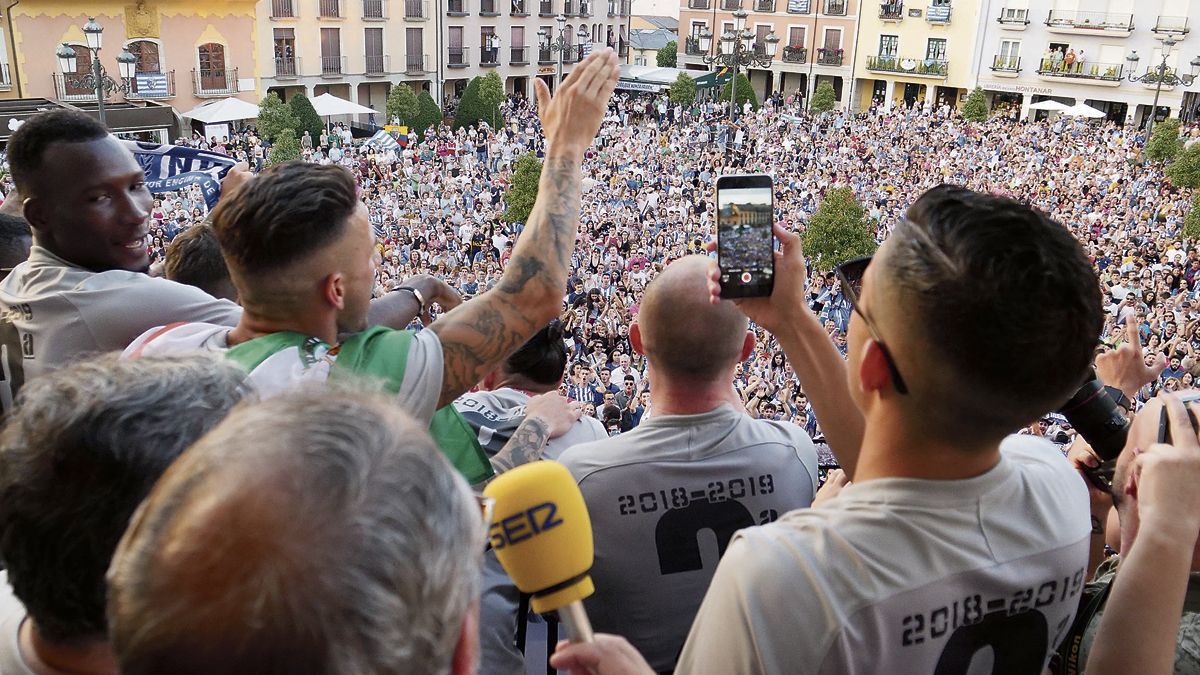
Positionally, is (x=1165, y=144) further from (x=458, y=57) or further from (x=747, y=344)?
(x=458, y=57)

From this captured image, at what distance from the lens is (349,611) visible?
0.69 m

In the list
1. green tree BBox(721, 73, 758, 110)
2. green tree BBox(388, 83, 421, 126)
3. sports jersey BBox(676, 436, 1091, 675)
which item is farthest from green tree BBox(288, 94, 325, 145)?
sports jersey BBox(676, 436, 1091, 675)

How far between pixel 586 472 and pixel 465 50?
101 feet

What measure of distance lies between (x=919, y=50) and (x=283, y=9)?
20294 mm

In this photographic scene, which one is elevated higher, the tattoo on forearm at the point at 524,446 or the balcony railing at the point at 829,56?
the balcony railing at the point at 829,56

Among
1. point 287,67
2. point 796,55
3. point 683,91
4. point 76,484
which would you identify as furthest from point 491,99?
point 76,484

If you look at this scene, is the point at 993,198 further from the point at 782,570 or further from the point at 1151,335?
the point at 1151,335

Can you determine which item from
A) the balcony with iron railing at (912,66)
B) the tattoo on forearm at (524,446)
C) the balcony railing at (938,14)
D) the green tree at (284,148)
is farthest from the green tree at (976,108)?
the tattoo on forearm at (524,446)

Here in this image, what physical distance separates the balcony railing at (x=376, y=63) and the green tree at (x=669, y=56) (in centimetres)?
1226

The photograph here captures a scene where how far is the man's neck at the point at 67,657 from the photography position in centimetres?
101

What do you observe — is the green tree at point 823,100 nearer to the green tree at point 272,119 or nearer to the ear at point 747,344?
the green tree at point 272,119

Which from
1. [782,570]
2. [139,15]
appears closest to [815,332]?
[782,570]

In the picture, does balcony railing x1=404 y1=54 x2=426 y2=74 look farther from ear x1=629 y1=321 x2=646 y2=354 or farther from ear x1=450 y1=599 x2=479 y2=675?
ear x1=450 y1=599 x2=479 y2=675

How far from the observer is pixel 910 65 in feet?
104
